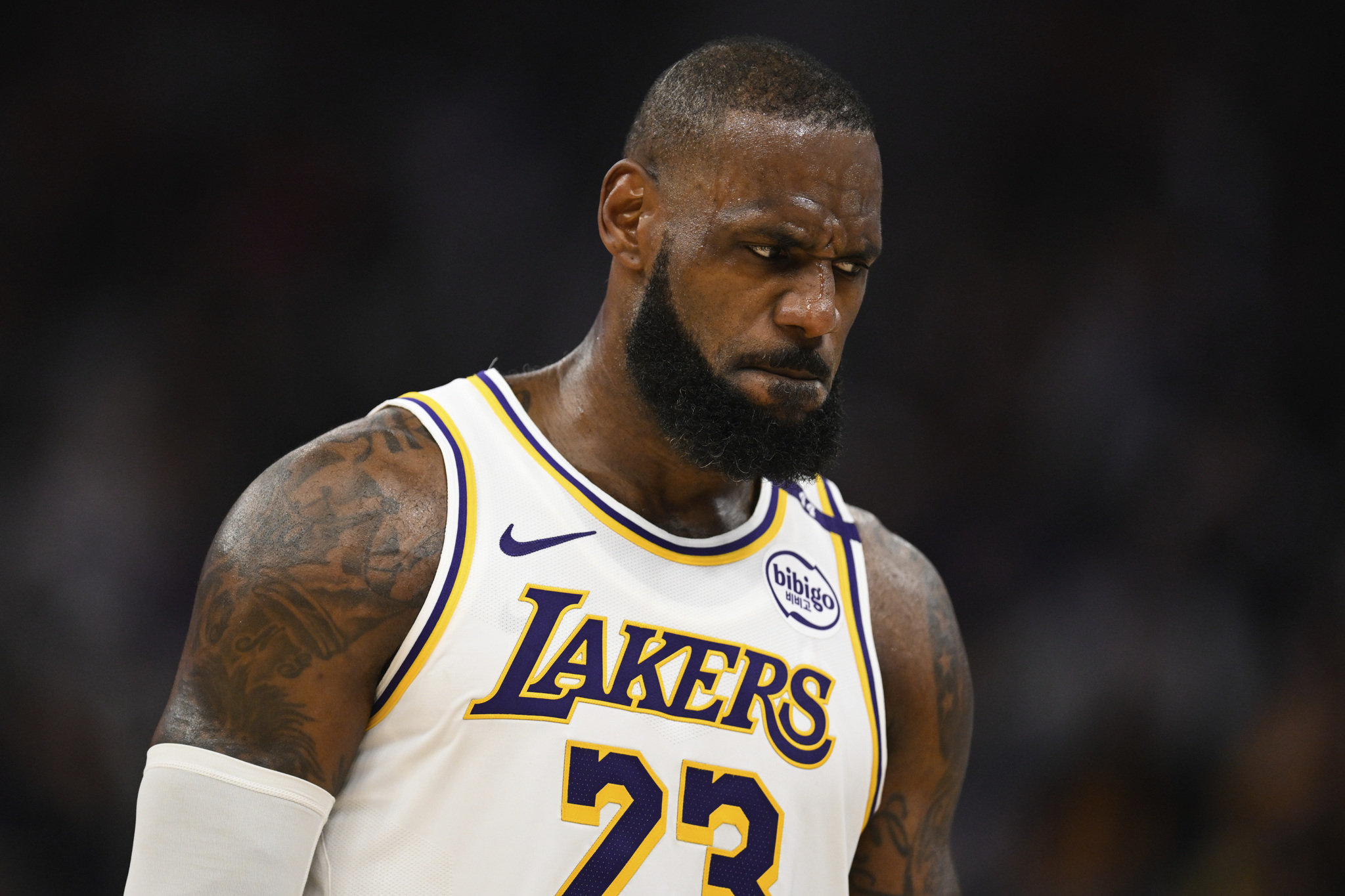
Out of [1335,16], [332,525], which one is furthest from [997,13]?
[332,525]

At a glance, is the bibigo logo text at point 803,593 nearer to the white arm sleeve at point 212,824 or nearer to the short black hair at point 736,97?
the short black hair at point 736,97

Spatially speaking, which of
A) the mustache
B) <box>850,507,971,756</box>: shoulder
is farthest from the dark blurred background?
the mustache

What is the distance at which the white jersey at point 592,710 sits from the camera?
1.99m

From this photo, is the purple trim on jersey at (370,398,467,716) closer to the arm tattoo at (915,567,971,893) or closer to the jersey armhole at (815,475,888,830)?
the jersey armhole at (815,475,888,830)

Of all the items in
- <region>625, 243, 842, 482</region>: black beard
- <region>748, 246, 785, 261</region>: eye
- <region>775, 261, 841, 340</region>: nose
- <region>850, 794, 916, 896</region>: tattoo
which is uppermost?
<region>748, 246, 785, 261</region>: eye

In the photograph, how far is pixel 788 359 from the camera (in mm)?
2221

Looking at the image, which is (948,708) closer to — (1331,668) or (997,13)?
(1331,668)

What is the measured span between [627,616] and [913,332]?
4.02 meters

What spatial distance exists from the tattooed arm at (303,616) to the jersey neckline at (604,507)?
288mm

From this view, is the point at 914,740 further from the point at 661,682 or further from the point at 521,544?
the point at 521,544

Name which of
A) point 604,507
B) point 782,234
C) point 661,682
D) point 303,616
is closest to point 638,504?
point 604,507

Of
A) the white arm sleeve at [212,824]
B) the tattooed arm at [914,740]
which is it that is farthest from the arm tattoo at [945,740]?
the white arm sleeve at [212,824]

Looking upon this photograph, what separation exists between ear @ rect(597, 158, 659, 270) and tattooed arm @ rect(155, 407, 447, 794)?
2.06 feet

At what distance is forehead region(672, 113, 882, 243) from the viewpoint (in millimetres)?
2186
